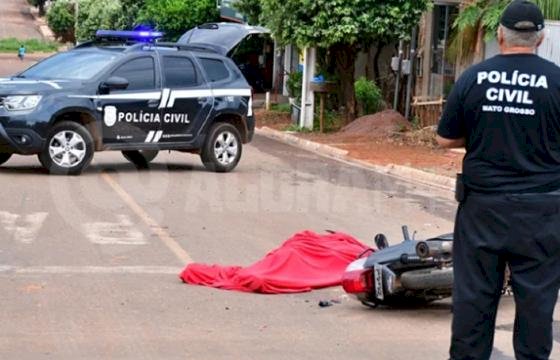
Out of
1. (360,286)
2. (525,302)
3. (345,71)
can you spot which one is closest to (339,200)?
(360,286)

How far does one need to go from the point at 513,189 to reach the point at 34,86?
11.2m

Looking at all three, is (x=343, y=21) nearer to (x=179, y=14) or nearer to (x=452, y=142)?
(x=179, y=14)

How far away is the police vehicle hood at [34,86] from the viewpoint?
51.6ft

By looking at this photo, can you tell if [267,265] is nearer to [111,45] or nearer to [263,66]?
[111,45]

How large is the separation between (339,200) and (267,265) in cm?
580

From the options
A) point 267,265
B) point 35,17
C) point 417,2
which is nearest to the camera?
point 267,265

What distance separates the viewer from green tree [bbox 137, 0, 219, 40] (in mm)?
42094

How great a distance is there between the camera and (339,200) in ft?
50.5

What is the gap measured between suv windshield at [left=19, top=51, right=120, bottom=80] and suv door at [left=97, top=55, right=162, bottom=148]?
0.95ft

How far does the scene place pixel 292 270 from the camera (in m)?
9.64

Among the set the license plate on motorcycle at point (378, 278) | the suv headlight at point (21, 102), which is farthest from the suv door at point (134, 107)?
the license plate on motorcycle at point (378, 278)

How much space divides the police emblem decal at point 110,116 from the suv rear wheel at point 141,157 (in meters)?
1.43

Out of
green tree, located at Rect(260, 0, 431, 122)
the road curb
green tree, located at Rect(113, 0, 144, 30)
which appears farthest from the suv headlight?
green tree, located at Rect(113, 0, 144, 30)

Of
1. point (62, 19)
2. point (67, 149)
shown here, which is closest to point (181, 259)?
point (67, 149)
